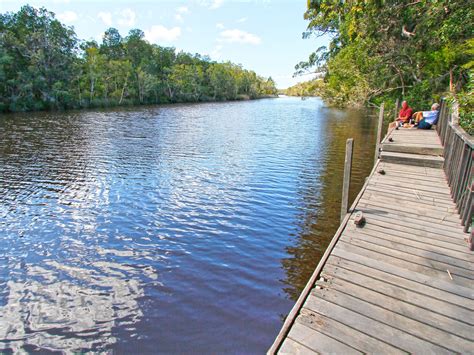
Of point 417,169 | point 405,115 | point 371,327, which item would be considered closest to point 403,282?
point 371,327

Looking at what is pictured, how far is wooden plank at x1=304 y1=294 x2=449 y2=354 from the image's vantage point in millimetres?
2789

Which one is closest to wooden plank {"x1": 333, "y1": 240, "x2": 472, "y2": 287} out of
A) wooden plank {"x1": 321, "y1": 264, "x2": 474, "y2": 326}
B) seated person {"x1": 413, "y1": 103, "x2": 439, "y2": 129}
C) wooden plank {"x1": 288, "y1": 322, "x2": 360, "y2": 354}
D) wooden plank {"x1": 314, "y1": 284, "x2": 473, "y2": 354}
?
wooden plank {"x1": 321, "y1": 264, "x2": 474, "y2": 326}

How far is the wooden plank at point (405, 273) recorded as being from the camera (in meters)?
3.56

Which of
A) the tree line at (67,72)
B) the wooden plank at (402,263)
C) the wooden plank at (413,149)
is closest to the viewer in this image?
the wooden plank at (402,263)

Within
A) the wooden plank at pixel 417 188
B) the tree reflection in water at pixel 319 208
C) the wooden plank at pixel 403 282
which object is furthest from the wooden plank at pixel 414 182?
the wooden plank at pixel 403 282

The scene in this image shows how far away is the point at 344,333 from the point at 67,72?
53389 mm

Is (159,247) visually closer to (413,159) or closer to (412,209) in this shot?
(412,209)

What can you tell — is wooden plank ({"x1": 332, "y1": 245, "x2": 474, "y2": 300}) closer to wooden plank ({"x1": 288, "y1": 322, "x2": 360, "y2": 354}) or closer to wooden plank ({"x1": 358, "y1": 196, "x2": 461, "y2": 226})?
wooden plank ({"x1": 288, "y1": 322, "x2": 360, "y2": 354})

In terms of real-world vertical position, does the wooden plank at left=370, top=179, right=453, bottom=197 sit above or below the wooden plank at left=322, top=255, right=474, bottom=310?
above

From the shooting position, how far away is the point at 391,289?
3613 mm

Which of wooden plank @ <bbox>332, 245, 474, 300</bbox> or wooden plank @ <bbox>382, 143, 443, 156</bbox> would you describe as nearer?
wooden plank @ <bbox>332, 245, 474, 300</bbox>

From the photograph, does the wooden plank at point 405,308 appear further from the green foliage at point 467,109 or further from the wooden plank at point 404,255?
the green foliage at point 467,109

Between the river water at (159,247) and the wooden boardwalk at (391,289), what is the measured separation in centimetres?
141

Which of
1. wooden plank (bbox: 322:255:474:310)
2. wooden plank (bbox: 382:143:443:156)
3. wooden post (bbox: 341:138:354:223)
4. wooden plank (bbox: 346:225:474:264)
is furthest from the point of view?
wooden plank (bbox: 382:143:443:156)
